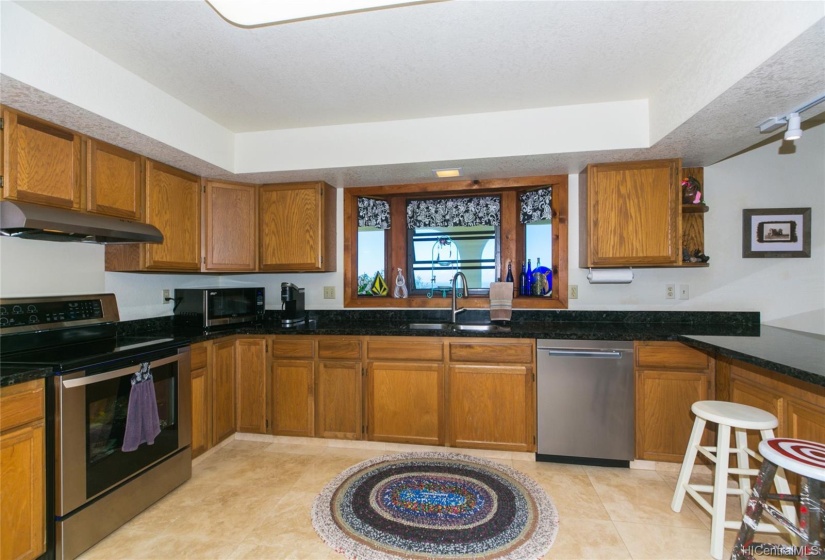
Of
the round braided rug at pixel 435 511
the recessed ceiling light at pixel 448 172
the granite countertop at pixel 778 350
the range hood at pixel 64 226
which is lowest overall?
the round braided rug at pixel 435 511

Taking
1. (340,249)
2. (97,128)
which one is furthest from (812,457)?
(97,128)

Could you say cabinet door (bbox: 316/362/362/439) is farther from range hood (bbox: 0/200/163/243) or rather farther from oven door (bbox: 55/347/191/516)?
range hood (bbox: 0/200/163/243)

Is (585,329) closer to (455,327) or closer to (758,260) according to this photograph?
(455,327)

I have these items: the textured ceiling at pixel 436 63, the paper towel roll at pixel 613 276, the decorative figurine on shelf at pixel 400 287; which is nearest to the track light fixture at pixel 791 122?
the textured ceiling at pixel 436 63

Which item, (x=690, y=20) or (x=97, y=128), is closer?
(x=690, y=20)

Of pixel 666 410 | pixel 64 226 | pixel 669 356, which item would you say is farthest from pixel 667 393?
pixel 64 226

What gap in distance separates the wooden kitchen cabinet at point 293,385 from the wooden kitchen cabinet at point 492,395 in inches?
42.2

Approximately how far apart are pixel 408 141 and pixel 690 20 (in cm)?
165

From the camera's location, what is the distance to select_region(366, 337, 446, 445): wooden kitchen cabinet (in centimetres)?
279

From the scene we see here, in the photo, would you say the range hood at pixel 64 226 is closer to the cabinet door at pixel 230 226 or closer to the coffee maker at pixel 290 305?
the cabinet door at pixel 230 226

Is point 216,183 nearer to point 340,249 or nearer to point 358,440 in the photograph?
point 340,249

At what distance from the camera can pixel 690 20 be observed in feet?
5.65

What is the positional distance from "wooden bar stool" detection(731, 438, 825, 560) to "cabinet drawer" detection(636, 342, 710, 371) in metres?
1.08

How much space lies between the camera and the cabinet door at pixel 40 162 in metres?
1.77
